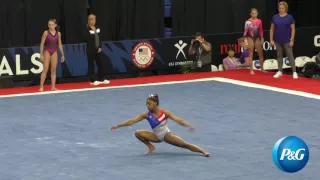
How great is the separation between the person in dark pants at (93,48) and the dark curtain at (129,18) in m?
1.99

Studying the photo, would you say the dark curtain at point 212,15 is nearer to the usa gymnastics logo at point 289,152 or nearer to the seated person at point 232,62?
the seated person at point 232,62

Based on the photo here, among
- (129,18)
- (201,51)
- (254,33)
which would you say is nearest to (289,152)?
(254,33)

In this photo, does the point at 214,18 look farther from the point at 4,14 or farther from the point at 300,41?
the point at 4,14

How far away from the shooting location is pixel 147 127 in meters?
14.4

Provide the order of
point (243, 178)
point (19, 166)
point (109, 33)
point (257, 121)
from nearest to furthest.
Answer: point (243, 178) → point (19, 166) → point (257, 121) → point (109, 33)

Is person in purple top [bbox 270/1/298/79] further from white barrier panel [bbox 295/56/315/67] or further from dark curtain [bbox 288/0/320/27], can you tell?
dark curtain [bbox 288/0/320/27]

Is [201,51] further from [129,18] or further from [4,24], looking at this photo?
[4,24]

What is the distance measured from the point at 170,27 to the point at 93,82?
3456 mm

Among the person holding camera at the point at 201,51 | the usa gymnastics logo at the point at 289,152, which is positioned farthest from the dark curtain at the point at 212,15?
the usa gymnastics logo at the point at 289,152

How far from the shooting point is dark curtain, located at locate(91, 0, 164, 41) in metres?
20.8

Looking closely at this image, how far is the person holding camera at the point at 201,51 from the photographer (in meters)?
20.2

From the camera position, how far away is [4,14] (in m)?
19.6

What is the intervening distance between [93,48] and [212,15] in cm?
446

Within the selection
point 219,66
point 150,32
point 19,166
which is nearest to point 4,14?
point 150,32
